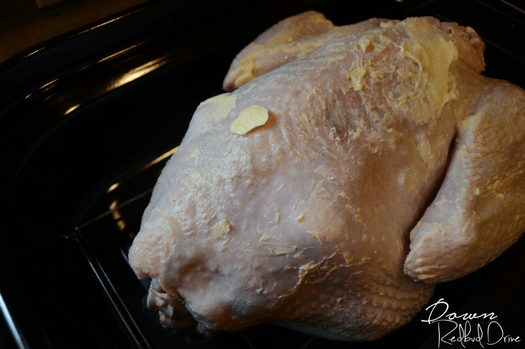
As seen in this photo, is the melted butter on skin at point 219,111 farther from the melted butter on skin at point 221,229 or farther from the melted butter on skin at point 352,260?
the melted butter on skin at point 352,260

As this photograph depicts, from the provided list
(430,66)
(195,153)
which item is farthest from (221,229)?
(430,66)

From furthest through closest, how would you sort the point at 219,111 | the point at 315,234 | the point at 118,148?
the point at 118,148
the point at 219,111
the point at 315,234

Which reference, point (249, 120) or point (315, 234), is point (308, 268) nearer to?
point (315, 234)

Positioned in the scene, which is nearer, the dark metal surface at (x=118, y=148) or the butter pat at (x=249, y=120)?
the butter pat at (x=249, y=120)

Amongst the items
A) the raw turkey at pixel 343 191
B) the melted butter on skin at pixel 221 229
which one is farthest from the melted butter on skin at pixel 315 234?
the melted butter on skin at pixel 221 229

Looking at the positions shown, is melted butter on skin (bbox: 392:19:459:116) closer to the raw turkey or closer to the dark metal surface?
the raw turkey

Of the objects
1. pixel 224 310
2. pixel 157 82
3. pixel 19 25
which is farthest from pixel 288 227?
pixel 19 25

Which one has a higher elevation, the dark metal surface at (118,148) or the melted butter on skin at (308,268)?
the dark metal surface at (118,148)
